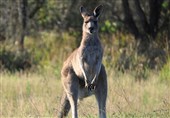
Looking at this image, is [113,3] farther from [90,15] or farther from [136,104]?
[90,15]

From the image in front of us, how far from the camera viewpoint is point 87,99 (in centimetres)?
933

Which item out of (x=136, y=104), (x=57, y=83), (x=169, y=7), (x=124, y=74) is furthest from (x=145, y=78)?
(x=169, y=7)

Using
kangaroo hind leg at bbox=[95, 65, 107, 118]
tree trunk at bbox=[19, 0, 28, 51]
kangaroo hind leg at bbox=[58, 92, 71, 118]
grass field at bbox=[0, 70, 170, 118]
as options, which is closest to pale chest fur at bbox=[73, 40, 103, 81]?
kangaroo hind leg at bbox=[95, 65, 107, 118]

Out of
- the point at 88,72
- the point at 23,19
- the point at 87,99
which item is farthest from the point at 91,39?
the point at 23,19

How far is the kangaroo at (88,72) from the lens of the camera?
6843 mm

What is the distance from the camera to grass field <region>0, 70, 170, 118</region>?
25.7 ft

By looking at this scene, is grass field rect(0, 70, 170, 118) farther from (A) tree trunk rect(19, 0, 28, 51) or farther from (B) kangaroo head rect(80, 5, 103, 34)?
(A) tree trunk rect(19, 0, 28, 51)

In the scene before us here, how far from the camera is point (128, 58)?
1291cm

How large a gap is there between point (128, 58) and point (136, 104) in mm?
4303

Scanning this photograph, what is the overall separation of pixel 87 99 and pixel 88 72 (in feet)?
8.10

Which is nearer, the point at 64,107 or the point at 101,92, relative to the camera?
the point at 101,92

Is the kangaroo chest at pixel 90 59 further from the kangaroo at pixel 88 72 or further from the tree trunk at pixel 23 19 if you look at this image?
the tree trunk at pixel 23 19

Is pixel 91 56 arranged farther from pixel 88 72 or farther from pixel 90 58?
pixel 88 72

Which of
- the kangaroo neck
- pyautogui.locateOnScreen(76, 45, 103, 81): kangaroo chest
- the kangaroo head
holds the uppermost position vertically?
the kangaroo head
